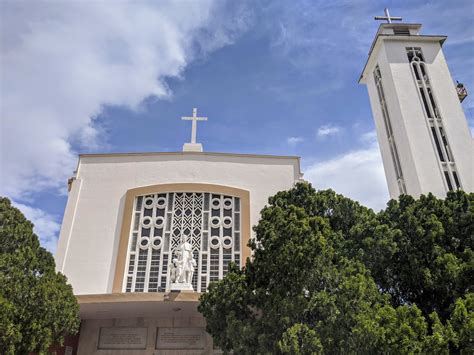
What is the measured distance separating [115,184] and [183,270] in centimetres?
488

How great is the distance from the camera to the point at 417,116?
19.4 metres

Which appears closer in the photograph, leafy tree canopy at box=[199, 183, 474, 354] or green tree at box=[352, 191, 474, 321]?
leafy tree canopy at box=[199, 183, 474, 354]

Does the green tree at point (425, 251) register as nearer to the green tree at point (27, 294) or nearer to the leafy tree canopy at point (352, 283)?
the leafy tree canopy at point (352, 283)

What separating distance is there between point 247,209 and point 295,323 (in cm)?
706

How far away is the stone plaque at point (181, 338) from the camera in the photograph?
11.5m

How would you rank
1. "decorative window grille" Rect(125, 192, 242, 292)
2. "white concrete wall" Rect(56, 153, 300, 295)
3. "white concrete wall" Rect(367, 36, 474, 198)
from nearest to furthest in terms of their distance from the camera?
"decorative window grille" Rect(125, 192, 242, 292) < "white concrete wall" Rect(56, 153, 300, 295) < "white concrete wall" Rect(367, 36, 474, 198)

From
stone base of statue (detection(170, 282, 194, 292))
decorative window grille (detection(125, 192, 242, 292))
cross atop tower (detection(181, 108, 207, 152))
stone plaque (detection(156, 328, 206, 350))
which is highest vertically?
cross atop tower (detection(181, 108, 207, 152))

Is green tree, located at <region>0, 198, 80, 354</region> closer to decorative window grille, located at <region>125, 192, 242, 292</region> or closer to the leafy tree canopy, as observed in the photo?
the leafy tree canopy

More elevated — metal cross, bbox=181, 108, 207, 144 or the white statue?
metal cross, bbox=181, 108, 207, 144

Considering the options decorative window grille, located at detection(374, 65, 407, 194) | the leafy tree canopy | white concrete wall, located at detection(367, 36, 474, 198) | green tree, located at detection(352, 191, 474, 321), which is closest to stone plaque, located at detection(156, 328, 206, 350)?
the leafy tree canopy

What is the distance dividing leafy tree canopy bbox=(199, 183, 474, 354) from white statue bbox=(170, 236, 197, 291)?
2.32 m

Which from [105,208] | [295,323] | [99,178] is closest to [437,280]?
[295,323]

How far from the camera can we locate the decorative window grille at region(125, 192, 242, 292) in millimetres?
13141

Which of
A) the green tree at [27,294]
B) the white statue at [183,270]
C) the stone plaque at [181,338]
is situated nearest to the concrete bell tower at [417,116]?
the white statue at [183,270]
